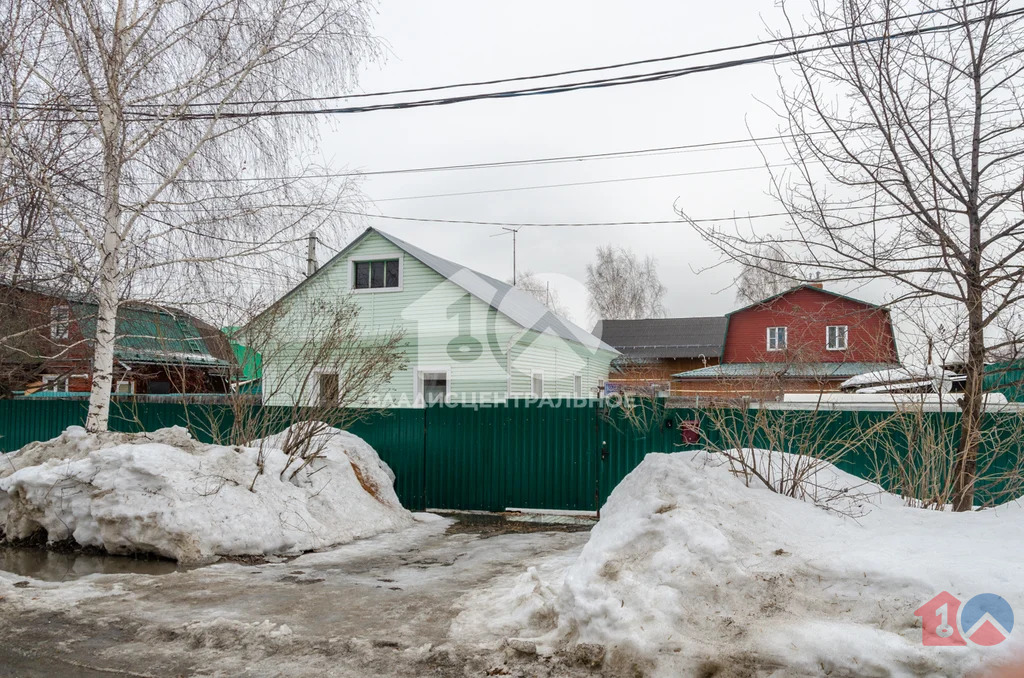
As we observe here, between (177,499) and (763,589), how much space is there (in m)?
5.97

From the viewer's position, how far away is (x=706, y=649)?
4.10 meters

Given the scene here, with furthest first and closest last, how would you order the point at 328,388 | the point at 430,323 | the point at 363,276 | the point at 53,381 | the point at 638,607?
the point at 363,276
the point at 430,323
the point at 53,381
the point at 328,388
the point at 638,607

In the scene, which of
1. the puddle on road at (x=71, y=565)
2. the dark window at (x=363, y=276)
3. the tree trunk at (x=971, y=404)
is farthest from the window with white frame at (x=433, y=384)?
the tree trunk at (x=971, y=404)

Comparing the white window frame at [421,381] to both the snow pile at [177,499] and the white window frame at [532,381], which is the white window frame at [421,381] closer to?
the white window frame at [532,381]

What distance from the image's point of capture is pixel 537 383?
1880 cm

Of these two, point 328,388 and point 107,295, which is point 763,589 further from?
point 107,295

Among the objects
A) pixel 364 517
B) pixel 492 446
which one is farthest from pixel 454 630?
pixel 492 446

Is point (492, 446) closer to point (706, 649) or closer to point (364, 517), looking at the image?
point (364, 517)

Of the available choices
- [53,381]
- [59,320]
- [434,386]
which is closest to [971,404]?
[59,320]

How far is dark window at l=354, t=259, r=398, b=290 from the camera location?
1777 centimetres

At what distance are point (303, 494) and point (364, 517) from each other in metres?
0.82

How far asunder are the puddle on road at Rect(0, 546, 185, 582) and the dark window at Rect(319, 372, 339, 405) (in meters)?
2.87

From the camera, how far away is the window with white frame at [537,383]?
59.6 ft

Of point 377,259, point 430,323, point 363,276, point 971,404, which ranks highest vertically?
point 377,259
